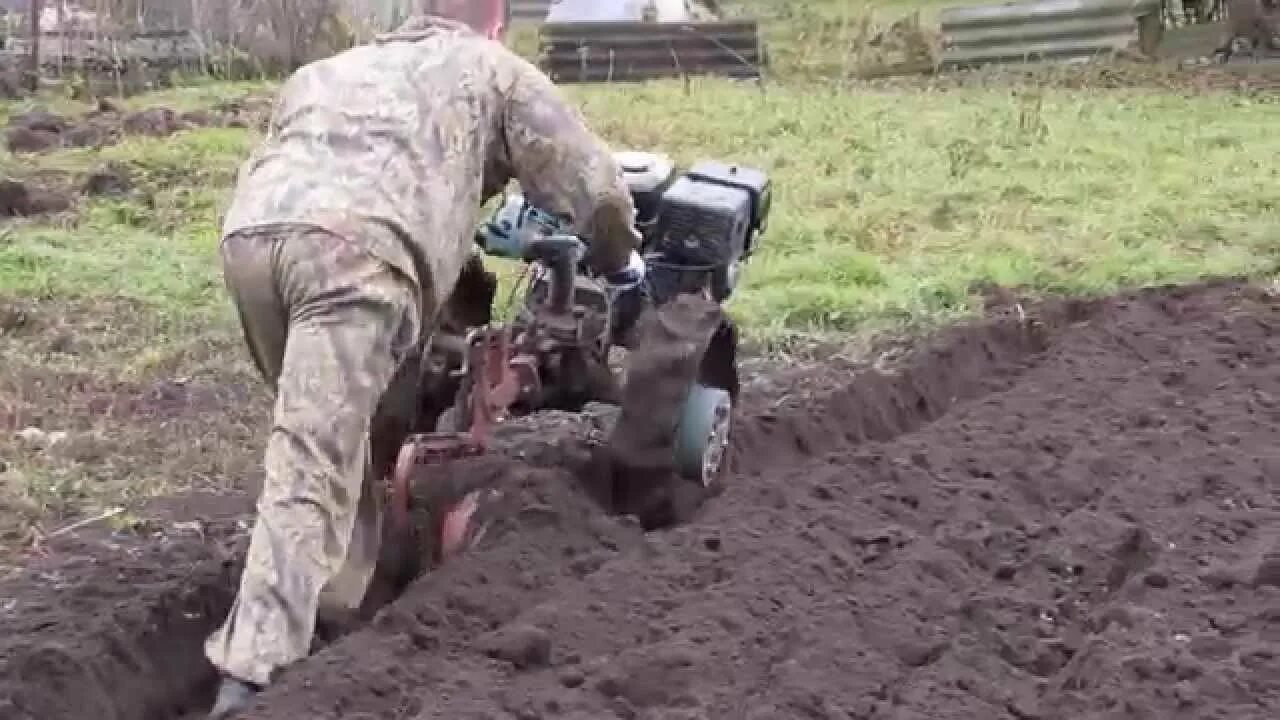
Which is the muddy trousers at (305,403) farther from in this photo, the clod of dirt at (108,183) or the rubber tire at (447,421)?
the clod of dirt at (108,183)

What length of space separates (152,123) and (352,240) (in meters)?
11.7

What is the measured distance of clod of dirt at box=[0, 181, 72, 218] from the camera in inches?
504

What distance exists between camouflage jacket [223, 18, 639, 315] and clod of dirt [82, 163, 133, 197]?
8.06 m

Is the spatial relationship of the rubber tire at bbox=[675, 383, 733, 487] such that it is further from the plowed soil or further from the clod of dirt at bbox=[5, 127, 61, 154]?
the clod of dirt at bbox=[5, 127, 61, 154]

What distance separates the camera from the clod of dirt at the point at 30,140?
15547 mm

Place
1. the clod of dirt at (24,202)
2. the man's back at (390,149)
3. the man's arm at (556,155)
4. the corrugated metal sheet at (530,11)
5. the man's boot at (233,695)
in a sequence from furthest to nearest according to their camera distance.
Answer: the corrugated metal sheet at (530,11) → the clod of dirt at (24,202) → the man's arm at (556,155) → the man's back at (390,149) → the man's boot at (233,695)

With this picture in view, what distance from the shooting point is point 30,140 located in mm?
15703

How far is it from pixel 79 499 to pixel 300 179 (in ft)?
6.96

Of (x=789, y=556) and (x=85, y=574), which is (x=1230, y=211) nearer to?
(x=789, y=556)

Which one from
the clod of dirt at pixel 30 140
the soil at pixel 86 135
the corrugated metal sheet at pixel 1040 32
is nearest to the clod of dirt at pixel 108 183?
the soil at pixel 86 135

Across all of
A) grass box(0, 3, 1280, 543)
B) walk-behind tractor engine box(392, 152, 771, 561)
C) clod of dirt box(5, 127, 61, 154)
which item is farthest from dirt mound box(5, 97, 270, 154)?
walk-behind tractor engine box(392, 152, 771, 561)

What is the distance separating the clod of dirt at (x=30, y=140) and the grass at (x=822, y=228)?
23.5 inches

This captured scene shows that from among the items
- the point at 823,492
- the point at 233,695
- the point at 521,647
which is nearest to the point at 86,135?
the point at 823,492

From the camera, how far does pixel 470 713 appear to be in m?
4.80
